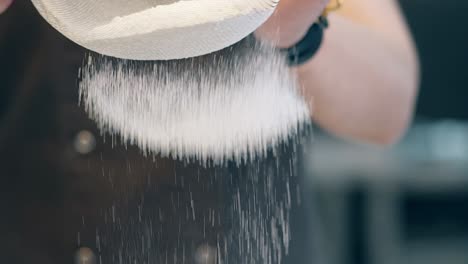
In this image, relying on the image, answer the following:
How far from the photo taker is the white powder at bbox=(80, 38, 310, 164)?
68 centimetres

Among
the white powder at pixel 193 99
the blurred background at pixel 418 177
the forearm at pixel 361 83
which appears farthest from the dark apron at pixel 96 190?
the blurred background at pixel 418 177

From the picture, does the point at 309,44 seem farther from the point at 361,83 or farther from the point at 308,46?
the point at 361,83

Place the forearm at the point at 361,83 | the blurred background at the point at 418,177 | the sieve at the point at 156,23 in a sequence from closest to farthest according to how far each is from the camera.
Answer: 1. the sieve at the point at 156,23
2. the forearm at the point at 361,83
3. the blurred background at the point at 418,177

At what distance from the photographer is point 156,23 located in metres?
0.60

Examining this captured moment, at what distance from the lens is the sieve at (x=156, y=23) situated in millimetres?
601

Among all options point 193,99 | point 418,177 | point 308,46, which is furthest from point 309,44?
point 418,177

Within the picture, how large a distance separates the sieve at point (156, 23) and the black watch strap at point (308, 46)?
0.12 metres

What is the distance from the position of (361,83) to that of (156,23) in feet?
1.31

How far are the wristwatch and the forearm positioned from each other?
0.09m

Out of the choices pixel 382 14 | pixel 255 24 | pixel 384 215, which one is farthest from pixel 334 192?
pixel 255 24

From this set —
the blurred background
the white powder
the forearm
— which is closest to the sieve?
the white powder

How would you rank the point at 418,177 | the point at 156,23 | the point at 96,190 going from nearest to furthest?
the point at 156,23, the point at 96,190, the point at 418,177

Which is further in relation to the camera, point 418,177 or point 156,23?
point 418,177

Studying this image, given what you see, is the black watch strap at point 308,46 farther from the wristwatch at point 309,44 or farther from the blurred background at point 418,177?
the blurred background at point 418,177
